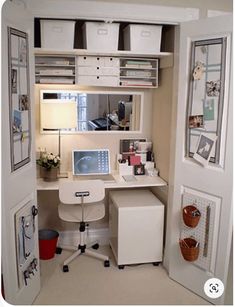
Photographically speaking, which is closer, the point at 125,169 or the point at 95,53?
the point at 95,53

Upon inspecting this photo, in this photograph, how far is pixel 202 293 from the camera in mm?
2293

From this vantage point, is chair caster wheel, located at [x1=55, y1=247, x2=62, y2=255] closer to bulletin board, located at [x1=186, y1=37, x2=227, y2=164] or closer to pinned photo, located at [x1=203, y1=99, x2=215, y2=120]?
bulletin board, located at [x1=186, y1=37, x2=227, y2=164]

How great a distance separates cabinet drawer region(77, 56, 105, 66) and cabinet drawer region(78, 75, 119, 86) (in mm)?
105

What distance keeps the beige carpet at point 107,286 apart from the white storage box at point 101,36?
5.97 feet

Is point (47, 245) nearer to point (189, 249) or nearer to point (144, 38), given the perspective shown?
point (189, 249)

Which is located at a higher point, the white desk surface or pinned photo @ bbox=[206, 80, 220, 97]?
pinned photo @ bbox=[206, 80, 220, 97]

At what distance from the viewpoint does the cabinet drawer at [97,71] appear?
258cm

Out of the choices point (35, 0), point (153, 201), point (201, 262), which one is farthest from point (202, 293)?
point (35, 0)

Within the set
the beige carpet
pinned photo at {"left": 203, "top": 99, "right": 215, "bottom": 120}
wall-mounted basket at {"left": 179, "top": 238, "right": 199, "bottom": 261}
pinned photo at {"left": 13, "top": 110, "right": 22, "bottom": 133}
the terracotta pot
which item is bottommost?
the beige carpet

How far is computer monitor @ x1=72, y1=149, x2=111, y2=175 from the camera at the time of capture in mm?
2840

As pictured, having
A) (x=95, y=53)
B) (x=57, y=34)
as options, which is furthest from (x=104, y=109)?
(x=57, y=34)

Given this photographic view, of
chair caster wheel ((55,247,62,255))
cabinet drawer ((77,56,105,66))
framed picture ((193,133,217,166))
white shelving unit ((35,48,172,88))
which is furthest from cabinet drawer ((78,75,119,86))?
chair caster wheel ((55,247,62,255))

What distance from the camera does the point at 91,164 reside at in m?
2.87

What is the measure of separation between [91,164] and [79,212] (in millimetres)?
472
